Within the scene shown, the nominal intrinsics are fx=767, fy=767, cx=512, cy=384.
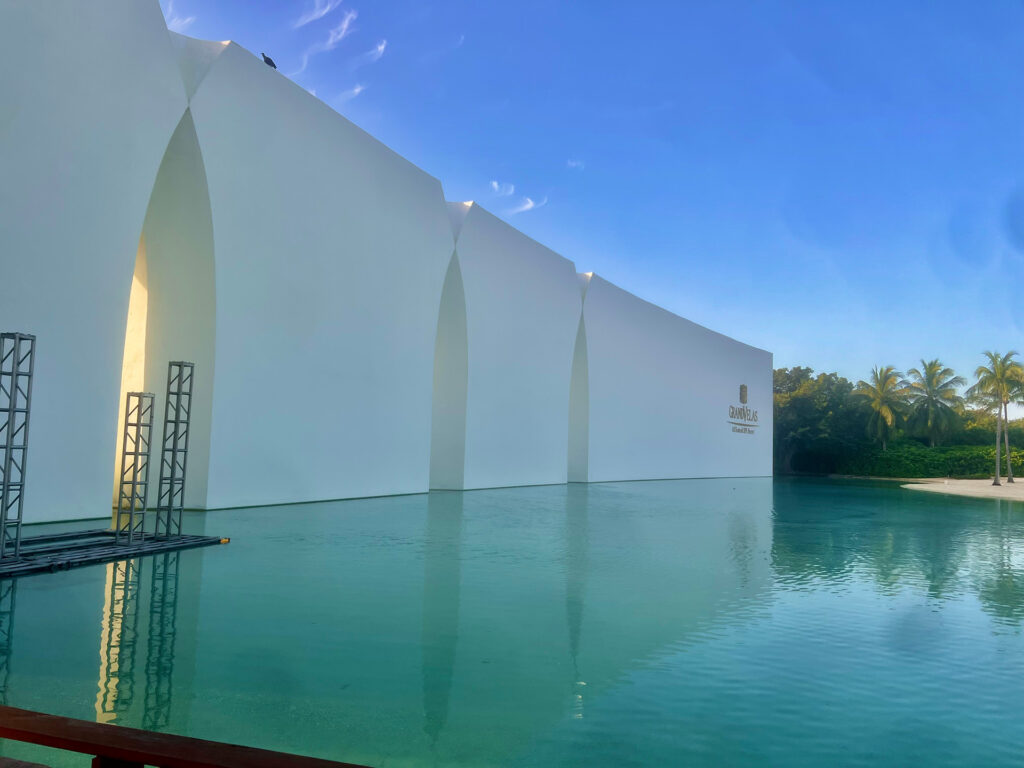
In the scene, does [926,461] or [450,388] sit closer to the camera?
[450,388]

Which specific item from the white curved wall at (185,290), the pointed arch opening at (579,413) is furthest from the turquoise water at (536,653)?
the pointed arch opening at (579,413)

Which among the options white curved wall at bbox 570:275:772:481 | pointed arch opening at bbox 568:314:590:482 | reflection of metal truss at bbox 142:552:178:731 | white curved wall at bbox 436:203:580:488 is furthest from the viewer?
white curved wall at bbox 570:275:772:481

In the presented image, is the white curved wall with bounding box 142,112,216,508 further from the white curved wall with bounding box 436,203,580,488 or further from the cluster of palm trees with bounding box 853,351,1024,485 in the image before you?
the cluster of palm trees with bounding box 853,351,1024,485

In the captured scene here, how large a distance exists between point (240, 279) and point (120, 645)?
8183 millimetres

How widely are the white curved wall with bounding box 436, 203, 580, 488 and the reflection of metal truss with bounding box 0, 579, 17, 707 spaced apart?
12255 millimetres

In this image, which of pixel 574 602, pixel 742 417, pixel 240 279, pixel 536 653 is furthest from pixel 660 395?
pixel 536 653

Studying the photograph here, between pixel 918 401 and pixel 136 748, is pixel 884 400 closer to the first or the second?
pixel 918 401

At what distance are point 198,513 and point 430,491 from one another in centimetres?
695

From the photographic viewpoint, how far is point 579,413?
2394 centimetres

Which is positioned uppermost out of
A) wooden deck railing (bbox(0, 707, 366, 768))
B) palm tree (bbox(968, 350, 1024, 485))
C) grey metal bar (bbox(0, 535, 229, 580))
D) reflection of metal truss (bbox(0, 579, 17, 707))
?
palm tree (bbox(968, 350, 1024, 485))

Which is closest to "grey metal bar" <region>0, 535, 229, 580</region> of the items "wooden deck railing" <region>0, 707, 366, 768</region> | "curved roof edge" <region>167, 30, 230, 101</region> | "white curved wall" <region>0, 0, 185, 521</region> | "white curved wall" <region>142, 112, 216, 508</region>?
"white curved wall" <region>0, 0, 185, 521</region>

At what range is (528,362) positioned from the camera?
20.5 m

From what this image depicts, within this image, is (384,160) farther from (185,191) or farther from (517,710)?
(517,710)

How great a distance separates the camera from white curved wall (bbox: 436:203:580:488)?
18.1m
